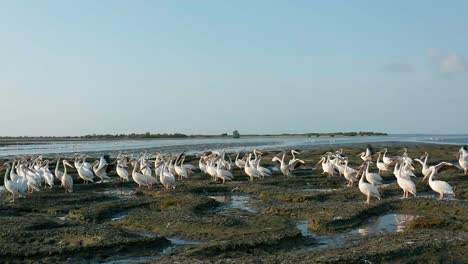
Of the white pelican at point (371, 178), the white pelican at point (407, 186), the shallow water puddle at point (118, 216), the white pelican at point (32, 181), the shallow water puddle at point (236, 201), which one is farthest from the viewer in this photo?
the white pelican at point (32, 181)

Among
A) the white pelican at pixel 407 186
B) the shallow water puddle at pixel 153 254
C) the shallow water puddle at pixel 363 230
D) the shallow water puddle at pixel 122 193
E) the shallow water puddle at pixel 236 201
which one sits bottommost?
the shallow water puddle at pixel 153 254

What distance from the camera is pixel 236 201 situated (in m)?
19.2

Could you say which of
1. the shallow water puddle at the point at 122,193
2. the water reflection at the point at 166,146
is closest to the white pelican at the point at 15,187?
the shallow water puddle at the point at 122,193

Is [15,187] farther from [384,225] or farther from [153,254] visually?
[384,225]

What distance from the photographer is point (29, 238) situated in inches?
471

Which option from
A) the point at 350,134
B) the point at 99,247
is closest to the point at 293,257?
the point at 99,247

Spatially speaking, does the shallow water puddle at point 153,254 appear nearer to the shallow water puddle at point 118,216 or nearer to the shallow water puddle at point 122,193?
the shallow water puddle at point 118,216

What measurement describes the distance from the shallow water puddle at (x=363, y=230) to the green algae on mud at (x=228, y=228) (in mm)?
110

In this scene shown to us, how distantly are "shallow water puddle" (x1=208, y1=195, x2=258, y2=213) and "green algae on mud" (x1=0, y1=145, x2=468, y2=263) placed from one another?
0.04 metres

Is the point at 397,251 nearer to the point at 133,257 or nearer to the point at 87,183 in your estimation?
the point at 133,257

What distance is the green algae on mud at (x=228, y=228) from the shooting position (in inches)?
410

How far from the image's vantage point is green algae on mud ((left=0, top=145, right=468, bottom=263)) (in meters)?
10.4

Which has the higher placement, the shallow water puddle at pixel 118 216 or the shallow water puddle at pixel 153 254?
the shallow water puddle at pixel 118 216

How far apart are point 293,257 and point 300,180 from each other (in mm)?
14480
